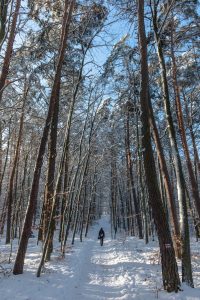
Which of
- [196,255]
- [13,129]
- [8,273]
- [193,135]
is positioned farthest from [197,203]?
[13,129]

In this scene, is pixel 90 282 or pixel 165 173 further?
pixel 165 173

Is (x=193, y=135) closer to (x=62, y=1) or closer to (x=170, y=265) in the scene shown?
(x=62, y=1)

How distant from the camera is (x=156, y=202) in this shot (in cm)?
708

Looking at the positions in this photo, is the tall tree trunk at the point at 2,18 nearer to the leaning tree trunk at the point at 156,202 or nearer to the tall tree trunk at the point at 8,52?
the tall tree trunk at the point at 8,52

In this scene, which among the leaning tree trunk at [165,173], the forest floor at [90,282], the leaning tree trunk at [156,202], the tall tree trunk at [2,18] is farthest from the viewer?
the leaning tree trunk at [165,173]

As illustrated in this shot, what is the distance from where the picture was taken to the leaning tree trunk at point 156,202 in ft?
22.1

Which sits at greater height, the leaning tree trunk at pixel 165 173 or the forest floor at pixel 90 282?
the leaning tree trunk at pixel 165 173

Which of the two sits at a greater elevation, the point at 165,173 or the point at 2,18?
the point at 2,18

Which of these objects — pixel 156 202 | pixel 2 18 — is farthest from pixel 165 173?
pixel 2 18

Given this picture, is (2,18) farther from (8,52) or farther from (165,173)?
(165,173)

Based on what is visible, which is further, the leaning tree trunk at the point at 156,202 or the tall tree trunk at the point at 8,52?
the tall tree trunk at the point at 8,52

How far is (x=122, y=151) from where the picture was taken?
27234mm

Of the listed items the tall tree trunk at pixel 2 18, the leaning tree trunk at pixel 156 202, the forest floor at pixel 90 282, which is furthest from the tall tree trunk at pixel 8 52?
the forest floor at pixel 90 282

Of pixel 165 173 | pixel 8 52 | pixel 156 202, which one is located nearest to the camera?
pixel 156 202
